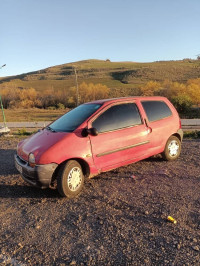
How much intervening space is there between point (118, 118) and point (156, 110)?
1240 millimetres

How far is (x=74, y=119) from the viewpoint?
4672 mm

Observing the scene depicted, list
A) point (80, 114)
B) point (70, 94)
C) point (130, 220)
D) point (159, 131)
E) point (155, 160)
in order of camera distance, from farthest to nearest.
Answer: point (70, 94) < point (155, 160) < point (159, 131) < point (80, 114) < point (130, 220)

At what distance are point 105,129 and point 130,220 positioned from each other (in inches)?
70.4

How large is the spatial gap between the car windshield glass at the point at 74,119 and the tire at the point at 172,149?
215cm

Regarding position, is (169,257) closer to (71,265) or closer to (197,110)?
(71,265)

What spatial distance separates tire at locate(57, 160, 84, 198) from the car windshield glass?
28.2 inches

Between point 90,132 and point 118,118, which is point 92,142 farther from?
point 118,118

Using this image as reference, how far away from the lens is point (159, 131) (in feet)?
17.2

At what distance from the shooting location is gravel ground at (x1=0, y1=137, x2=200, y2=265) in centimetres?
255

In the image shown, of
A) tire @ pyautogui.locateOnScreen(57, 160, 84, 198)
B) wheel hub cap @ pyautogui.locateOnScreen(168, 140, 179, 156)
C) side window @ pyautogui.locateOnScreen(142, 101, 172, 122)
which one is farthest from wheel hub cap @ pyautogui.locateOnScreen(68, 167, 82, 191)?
wheel hub cap @ pyautogui.locateOnScreen(168, 140, 179, 156)

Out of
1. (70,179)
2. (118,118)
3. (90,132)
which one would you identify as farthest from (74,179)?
(118,118)

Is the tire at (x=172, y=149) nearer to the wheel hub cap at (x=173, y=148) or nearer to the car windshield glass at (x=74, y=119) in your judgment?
the wheel hub cap at (x=173, y=148)

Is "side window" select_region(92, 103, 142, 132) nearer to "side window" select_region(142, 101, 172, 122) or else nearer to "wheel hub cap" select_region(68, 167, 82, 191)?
"side window" select_region(142, 101, 172, 122)

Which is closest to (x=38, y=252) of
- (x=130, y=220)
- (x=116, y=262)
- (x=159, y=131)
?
(x=116, y=262)
